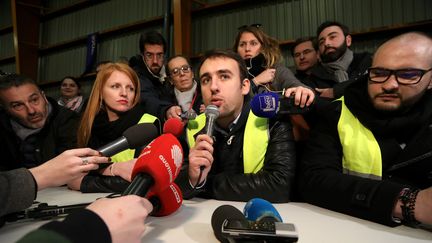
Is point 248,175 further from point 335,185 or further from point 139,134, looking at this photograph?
point 139,134

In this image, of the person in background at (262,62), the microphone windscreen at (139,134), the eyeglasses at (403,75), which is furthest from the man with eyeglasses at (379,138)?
the person in background at (262,62)

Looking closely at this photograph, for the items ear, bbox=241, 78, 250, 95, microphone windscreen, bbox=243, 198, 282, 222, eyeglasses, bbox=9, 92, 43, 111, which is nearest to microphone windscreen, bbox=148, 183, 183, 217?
microphone windscreen, bbox=243, 198, 282, 222

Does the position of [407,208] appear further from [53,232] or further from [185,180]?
[53,232]

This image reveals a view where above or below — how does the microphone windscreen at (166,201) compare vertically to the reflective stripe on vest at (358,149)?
below

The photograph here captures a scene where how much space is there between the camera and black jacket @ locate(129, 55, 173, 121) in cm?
237

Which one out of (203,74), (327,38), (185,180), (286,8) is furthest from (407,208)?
(286,8)

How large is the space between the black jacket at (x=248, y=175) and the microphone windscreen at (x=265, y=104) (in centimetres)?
13

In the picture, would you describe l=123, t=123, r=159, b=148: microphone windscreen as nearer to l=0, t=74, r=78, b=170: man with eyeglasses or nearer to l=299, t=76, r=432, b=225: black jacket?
l=299, t=76, r=432, b=225: black jacket

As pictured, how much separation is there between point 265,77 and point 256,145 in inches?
37.0

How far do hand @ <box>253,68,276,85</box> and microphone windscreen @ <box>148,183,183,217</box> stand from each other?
1326 mm

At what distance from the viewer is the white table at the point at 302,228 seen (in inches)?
30.9

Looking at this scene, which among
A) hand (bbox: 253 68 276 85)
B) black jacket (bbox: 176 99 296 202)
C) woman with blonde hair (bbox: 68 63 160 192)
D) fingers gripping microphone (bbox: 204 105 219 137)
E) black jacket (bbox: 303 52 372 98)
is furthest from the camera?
black jacket (bbox: 303 52 372 98)

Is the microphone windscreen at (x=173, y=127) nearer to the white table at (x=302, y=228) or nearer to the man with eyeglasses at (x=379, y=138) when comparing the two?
the white table at (x=302, y=228)

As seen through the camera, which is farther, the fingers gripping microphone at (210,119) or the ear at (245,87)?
the ear at (245,87)
